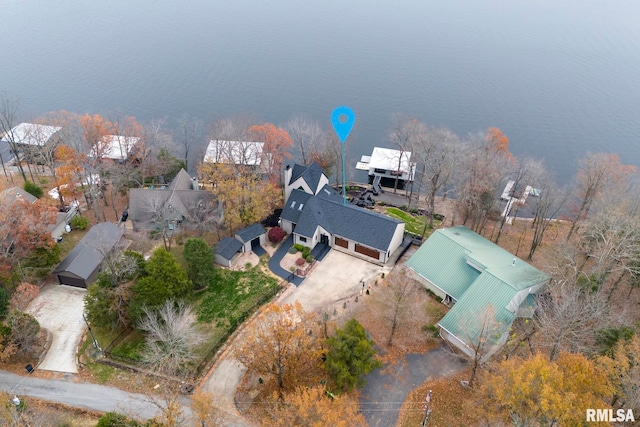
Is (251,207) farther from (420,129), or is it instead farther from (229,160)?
(420,129)

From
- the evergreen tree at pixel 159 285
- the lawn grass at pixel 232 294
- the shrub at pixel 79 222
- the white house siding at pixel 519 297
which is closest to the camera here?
the evergreen tree at pixel 159 285

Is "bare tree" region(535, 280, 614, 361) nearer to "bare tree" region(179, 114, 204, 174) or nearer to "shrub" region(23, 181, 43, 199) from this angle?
"bare tree" region(179, 114, 204, 174)

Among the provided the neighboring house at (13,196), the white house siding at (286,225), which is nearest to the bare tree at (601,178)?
the white house siding at (286,225)

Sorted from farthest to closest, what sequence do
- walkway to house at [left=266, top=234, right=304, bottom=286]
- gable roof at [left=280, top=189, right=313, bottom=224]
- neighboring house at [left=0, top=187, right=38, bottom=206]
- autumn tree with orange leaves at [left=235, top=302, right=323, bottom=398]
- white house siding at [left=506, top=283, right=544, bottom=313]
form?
gable roof at [left=280, top=189, right=313, bottom=224]
neighboring house at [left=0, top=187, right=38, bottom=206]
walkway to house at [left=266, top=234, right=304, bottom=286]
white house siding at [left=506, top=283, right=544, bottom=313]
autumn tree with orange leaves at [left=235, top=302, right=323, bottom=398]

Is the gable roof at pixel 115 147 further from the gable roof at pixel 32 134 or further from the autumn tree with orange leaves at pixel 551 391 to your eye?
the autumn tree with orange leaves at pixel 551 391

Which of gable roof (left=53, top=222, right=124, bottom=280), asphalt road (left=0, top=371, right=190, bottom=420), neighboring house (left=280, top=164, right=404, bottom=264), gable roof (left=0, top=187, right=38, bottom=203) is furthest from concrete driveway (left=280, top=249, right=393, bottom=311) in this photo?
gable roof (left=0, top=187, right=38, bottom=203)

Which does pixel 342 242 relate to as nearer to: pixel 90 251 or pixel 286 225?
pixel 286 225

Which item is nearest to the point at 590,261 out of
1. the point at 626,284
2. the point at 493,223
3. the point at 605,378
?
the point at 626,284
